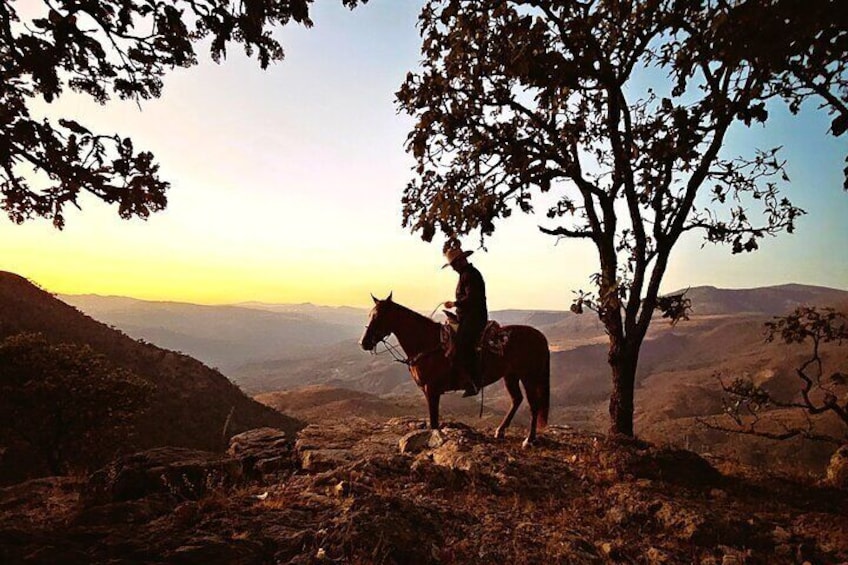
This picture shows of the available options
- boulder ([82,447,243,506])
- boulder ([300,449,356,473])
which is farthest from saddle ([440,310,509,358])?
boulder ([82,447,243,506])

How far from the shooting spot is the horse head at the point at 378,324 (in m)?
10.0

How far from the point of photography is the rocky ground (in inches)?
169

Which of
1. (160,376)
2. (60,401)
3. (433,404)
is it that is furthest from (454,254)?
(160,376)

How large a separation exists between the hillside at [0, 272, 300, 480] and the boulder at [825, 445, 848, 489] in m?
31.9

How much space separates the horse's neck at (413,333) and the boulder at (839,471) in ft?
28.3

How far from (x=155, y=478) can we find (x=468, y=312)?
668cm

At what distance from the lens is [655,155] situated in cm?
673

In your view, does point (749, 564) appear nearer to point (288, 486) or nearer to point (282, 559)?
point (282, 559)

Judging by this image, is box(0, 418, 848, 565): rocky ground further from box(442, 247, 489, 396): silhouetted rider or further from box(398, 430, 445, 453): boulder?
box(442, 247, 489, 396): silhouetted rider

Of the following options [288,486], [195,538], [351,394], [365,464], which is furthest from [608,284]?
[351,394]

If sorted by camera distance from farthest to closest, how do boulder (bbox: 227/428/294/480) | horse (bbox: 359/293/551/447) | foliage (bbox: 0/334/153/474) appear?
foliage (bbox: 0/334/153/474)
horse (bbox: 359/293/551/447)
boulder (bbox: 227/428/294/480)

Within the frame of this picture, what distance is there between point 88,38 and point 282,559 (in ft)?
21.9

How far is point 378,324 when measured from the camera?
33.3ft

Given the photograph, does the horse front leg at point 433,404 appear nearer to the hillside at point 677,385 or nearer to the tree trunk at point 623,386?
the tree trunk at point 623,386
